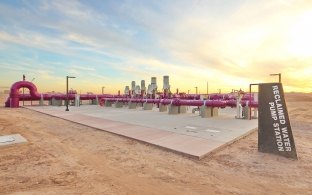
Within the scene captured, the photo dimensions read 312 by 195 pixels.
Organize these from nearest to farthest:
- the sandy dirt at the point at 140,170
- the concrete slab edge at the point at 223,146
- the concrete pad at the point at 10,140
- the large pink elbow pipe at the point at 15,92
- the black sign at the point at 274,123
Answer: the sandy dirt at the point at 140,170 < the concrete slab edge at the point at 223,146 < the black sign at the point at 274,123 < the concrete pad at the point at 10,140 < the large pink elbow pipe at the point at 15,92

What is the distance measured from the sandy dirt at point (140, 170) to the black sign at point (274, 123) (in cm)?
31

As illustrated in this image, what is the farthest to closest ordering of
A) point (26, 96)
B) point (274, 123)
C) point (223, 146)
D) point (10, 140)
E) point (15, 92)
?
point (26, 96) < point (15, 92) < point (10, 140) < point (223, 146) < point (274, 123)

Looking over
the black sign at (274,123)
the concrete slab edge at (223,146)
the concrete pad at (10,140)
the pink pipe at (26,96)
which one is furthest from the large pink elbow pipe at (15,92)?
the black sign at (274,123)

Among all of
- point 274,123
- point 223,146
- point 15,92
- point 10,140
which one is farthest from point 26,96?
point 274,123

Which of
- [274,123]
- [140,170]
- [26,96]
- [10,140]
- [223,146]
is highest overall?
[26,96]

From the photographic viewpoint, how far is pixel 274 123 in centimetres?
773

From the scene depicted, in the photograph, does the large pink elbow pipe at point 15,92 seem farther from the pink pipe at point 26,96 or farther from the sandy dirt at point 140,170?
the sandy dirt at point 140,170

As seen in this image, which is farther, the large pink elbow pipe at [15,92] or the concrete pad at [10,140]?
the large pink elbow pipe at [15,92]

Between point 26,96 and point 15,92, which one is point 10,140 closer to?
point 15,92

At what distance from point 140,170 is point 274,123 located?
4.29 meters

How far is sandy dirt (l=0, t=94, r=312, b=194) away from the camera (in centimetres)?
510

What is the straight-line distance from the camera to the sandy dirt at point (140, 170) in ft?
16.7

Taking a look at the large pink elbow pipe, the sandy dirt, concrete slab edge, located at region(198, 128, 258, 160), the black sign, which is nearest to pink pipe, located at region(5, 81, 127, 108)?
the large pink elbow pipe

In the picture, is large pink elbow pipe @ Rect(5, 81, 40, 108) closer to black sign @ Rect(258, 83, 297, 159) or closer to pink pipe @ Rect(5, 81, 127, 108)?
pink pipe @ Rect(5, 81, 127, 108)
